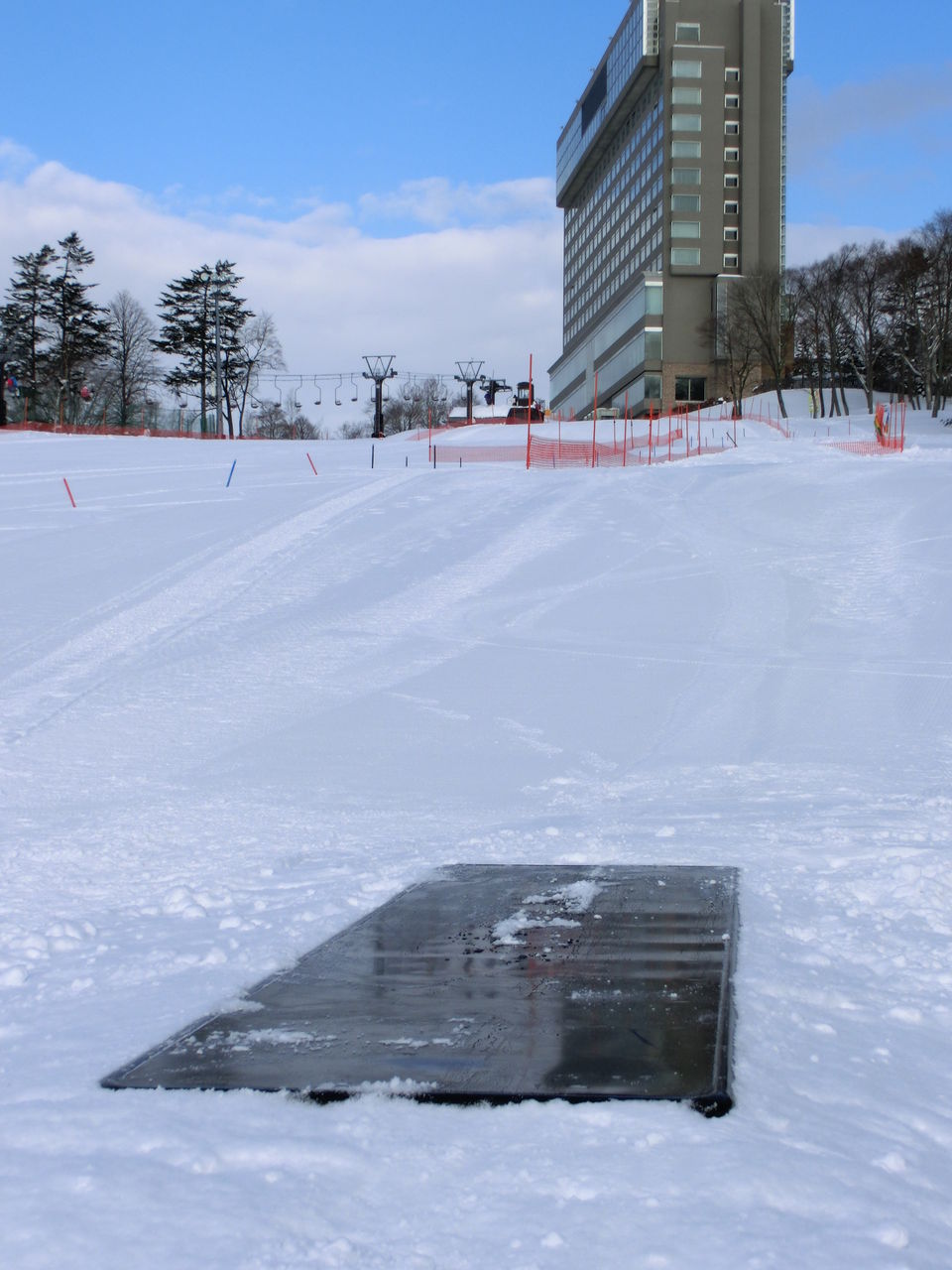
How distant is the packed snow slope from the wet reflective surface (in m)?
0.14

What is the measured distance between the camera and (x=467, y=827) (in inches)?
329

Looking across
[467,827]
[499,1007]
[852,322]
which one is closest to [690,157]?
[852,322]

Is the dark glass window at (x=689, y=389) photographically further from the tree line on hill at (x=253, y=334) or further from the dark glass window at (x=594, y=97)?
the dark glass window at (x=594, y=97)

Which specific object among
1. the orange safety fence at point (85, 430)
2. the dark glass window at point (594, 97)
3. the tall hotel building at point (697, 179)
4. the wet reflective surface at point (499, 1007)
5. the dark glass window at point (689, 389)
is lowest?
the wet reflective surface at point (499, 1007)

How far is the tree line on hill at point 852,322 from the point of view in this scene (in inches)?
3002

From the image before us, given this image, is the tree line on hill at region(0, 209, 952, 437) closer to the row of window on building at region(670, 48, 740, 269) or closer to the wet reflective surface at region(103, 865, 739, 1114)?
the row of window on building at region(670, 48, 740, 269)

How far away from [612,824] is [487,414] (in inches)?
3117

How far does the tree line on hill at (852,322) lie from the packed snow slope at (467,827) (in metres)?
58.2

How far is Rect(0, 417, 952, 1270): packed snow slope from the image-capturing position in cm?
316

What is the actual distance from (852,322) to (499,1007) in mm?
85156

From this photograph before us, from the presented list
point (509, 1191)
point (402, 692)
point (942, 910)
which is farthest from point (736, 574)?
point (509, 1191)

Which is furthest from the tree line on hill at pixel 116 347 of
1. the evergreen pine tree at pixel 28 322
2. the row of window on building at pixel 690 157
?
the row of window on building at pixel 690 157

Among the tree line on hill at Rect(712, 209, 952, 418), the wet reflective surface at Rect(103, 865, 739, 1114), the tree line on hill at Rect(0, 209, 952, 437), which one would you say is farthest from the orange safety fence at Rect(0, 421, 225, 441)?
the wet reflective surface at Rect(103, 865, 739, 1114)

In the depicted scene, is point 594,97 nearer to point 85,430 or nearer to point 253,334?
point 253,334
